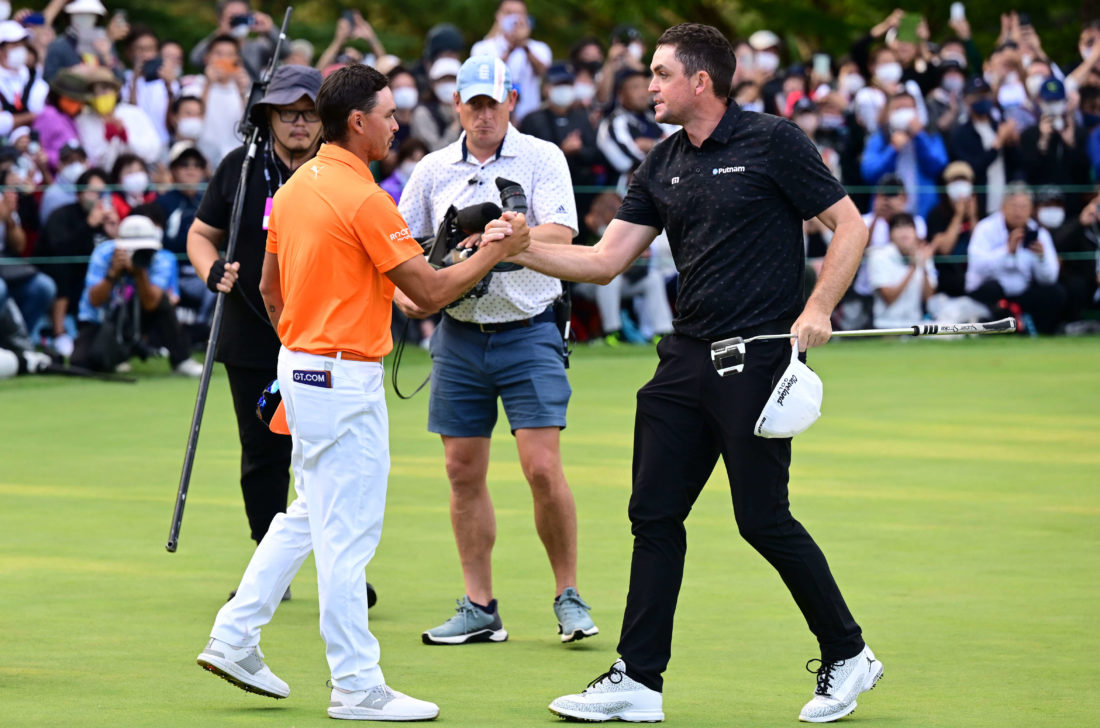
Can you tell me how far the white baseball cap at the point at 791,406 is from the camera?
18.6 ft

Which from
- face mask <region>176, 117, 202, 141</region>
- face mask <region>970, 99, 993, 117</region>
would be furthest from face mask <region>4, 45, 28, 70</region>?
face mask <region>970, 99, 993, 117</region>

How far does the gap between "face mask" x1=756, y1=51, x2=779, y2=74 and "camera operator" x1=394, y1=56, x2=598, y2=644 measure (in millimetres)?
15218

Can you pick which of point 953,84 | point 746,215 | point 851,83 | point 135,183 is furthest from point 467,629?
point 953,84

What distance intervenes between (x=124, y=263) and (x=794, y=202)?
10.2 metres

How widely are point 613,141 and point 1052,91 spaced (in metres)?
5.68

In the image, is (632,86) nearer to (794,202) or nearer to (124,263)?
(124,263)

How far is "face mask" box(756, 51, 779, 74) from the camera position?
22.2 m

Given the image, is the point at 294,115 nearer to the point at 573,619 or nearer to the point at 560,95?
the point at 573,619

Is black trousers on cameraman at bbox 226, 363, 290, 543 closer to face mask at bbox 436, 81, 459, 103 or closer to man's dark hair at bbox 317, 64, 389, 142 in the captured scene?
man's dark hair at bbox 317, 64, 389, 142

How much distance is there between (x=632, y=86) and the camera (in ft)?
60.4

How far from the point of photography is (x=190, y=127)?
17000mm

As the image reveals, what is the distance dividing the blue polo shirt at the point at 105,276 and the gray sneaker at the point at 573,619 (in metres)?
9.00

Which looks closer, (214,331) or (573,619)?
(573,619)

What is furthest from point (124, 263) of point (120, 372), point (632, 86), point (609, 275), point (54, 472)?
point (609, 275)
